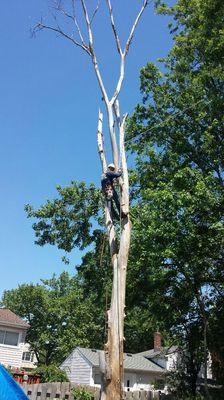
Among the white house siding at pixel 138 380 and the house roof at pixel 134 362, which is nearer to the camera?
the house roof at pixel 134 362

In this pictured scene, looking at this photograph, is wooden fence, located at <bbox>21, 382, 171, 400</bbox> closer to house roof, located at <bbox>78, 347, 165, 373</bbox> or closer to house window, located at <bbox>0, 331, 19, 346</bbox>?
house window, located at <bbox>0, 331, 19, 346</bbox>

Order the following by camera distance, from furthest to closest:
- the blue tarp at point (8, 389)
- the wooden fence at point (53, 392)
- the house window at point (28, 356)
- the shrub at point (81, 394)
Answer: the house window at point (28, 356) → the shrub at point (81, 394) → the wooden fence at point (53, 392) → the blue tarp at point (8, 389)

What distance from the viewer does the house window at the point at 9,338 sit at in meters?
32.4

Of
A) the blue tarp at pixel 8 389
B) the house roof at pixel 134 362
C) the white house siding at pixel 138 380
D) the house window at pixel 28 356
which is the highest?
the house window at pixel 28 356

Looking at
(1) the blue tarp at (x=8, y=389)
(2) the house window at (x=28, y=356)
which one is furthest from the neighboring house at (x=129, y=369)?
(1) the blue tarp at (x=8, y=389)

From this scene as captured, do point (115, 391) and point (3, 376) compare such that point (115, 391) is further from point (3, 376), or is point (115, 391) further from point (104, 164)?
point (104, 164)

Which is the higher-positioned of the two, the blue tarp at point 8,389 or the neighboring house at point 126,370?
the neighboring house at point 126,370

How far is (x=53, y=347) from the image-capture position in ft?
179

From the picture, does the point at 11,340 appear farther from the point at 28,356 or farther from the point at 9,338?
the point at 28,356

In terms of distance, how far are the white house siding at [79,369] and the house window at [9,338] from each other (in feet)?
Answer: 21.8

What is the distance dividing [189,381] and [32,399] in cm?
1254

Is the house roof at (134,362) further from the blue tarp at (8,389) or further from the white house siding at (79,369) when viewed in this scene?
the blue tarp at (8,389)

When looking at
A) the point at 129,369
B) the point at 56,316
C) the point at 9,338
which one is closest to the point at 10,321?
the point at 9,338

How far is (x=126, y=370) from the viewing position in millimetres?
37250
